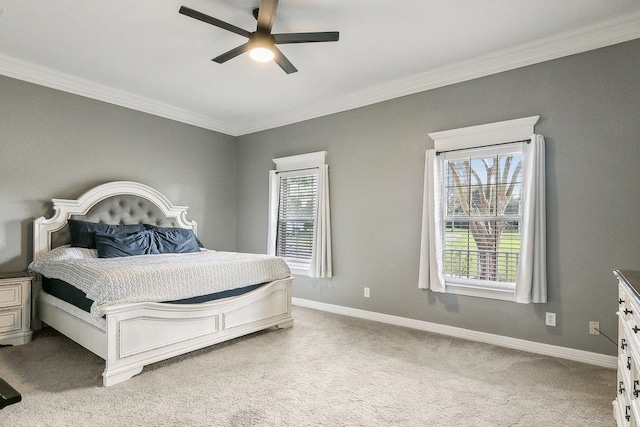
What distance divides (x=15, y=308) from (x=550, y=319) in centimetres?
458

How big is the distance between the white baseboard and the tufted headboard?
2.26m

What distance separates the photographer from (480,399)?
87.9 inches

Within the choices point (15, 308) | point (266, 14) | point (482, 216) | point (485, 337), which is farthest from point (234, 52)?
point (485, 337)

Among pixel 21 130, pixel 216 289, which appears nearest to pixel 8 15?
pixel 21 130

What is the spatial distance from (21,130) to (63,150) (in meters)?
0.38

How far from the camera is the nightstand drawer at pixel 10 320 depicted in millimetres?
3033

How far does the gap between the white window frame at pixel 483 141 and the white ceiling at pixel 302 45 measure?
1.74 ft

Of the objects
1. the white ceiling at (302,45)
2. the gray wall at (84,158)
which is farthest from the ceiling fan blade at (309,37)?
the gray wall at (84,158)

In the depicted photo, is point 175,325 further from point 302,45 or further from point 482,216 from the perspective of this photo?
point 482,216

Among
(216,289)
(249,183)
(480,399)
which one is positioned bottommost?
(480,399)

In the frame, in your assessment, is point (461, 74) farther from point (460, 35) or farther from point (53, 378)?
point (53, 378)

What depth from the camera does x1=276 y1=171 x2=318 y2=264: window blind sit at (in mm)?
4691

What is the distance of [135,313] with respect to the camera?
8.18ft

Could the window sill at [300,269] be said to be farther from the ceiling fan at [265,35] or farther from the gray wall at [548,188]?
the ceiling fan at [265,35]
